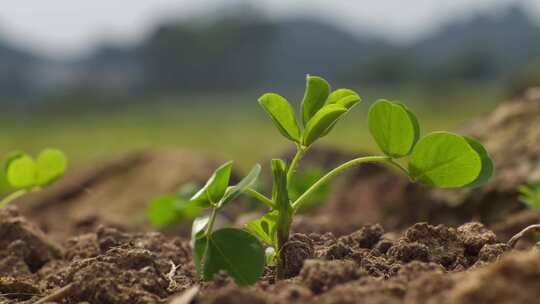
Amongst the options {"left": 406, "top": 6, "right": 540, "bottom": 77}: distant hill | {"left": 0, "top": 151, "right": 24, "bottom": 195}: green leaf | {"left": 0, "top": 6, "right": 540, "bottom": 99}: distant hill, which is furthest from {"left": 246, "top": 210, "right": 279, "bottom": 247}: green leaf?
{"left": 406, "top": 6, "right": 540, "bottom": 77}: distant hill

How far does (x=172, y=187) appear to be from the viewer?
5.98m

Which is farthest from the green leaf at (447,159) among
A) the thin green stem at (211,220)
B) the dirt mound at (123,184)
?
the dirt mound at (123,184)

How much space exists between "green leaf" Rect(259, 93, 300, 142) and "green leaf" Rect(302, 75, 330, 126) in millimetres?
52

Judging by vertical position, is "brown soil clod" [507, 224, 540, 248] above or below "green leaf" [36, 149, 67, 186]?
below

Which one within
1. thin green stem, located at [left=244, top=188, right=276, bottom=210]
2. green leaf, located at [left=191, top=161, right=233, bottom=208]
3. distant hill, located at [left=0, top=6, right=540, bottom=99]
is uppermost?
green leaf, located at [left=191, top=161, right=233, bottom=208]

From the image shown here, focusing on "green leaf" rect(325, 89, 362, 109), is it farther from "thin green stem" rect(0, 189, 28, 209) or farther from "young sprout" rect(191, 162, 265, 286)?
"thin green stem" rect(0, 189, 28, 209)

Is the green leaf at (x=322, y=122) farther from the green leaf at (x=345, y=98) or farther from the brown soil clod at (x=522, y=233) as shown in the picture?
the brown soil clod at (x=522, y=233)

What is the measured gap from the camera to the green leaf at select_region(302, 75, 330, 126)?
1.38 metres

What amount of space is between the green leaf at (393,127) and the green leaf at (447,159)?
22mm

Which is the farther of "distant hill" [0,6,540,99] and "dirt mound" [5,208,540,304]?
"distant hill" [0,6,540,99]

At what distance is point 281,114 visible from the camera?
133 centimetres

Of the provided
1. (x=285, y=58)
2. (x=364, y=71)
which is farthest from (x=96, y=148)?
(x=285, y=58)

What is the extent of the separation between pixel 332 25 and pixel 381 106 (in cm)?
16532

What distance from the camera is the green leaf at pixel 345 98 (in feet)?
4.40
